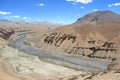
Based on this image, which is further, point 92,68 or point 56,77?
point 92,68

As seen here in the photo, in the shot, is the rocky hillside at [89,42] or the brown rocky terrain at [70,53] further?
the rocky hillside at [89,42]

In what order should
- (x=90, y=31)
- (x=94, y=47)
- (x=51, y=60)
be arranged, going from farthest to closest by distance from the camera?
(x=90, y=31), (x=94, y=47), (x=51, y=60)

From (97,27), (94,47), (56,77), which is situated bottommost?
(56,77)

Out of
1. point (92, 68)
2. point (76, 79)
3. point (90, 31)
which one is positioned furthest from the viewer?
point (90, 31)

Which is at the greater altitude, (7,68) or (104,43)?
(104,43)

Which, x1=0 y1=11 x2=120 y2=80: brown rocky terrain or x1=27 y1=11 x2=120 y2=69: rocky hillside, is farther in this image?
x1=27 y1=11 x2=120 y2=69: rocky hillside

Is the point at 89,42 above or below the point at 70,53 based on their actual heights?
above

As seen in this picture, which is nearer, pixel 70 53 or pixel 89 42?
pixel 70 53

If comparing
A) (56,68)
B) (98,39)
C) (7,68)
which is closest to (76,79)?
(56,68)

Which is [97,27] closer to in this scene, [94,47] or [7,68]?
[94,47]
